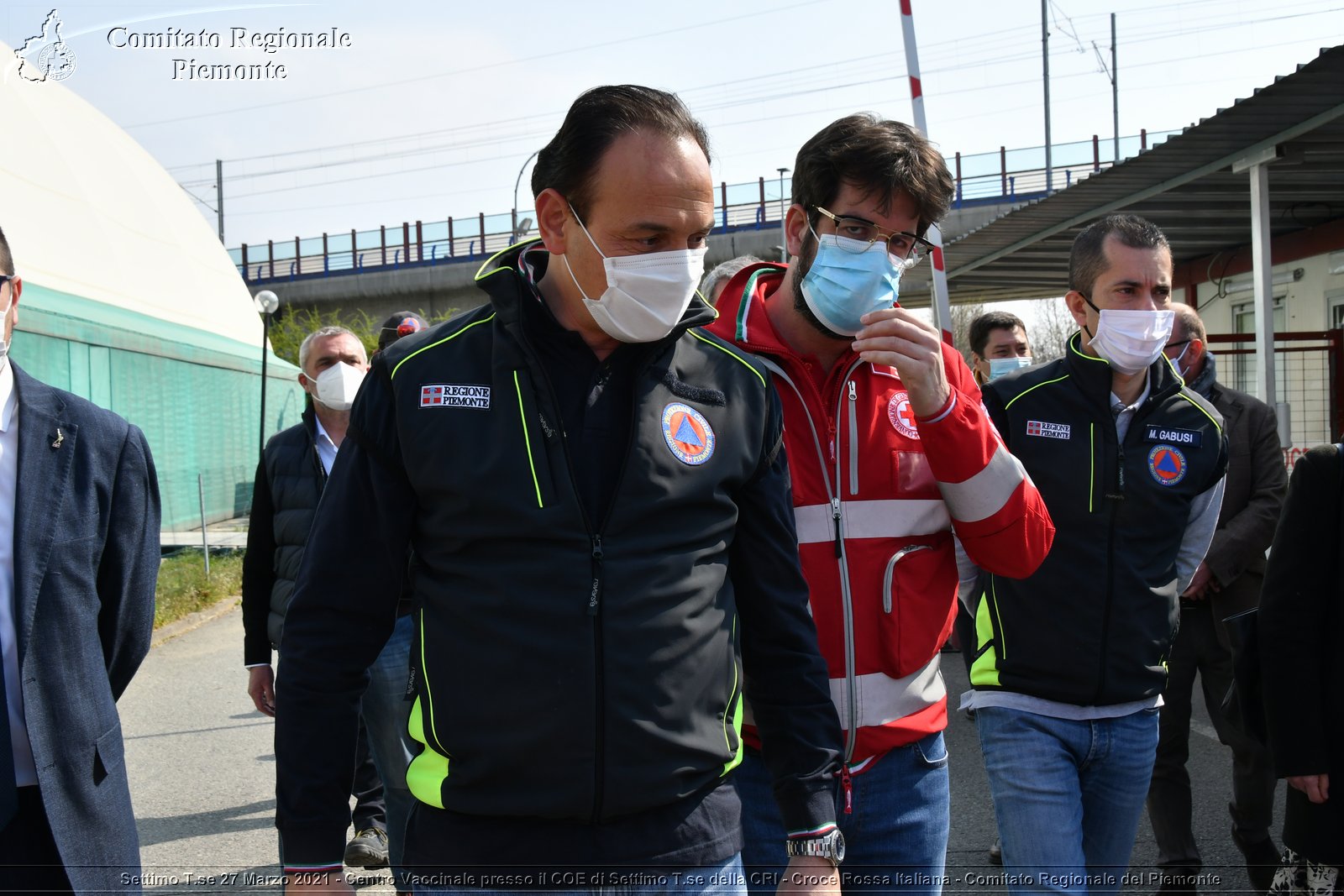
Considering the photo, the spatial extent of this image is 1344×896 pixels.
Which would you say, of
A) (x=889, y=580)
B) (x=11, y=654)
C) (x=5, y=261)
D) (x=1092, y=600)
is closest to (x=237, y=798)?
(x=11, y=654)

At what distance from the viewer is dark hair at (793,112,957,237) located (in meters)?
2.54

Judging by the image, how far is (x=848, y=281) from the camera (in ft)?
8.38

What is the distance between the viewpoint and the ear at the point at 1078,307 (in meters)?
3.70

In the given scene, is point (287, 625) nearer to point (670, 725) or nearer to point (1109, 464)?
point (670, 725)

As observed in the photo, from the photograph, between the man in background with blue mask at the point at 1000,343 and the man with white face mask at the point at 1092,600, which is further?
the man in background with blue mask at the point at 1000,343

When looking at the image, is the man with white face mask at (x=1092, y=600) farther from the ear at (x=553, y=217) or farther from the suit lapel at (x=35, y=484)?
the suit lapel at (x=35, y=484)

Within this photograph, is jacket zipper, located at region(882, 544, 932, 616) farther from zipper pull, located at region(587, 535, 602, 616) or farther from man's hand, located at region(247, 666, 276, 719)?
man's hand, located at region(247, 666, 276, 719)

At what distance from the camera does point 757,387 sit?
222 cm

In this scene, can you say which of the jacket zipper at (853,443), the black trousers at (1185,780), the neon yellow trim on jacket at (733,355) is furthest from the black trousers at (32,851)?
the black trousers at (1185,780)

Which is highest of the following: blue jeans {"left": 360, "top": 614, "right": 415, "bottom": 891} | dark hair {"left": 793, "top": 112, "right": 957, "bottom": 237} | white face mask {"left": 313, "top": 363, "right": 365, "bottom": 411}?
dark hair {"left": 793, "top": 112, "right": 957, "bottom": 237}

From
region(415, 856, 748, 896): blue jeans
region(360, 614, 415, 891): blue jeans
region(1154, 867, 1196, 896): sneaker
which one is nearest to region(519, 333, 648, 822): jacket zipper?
region(415, 856, 748, 896): blue jeans

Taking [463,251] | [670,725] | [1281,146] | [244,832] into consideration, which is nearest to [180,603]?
[244,832]

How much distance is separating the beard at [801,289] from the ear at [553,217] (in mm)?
695

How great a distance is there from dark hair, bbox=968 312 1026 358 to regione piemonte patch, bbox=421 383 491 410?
5.68 m
